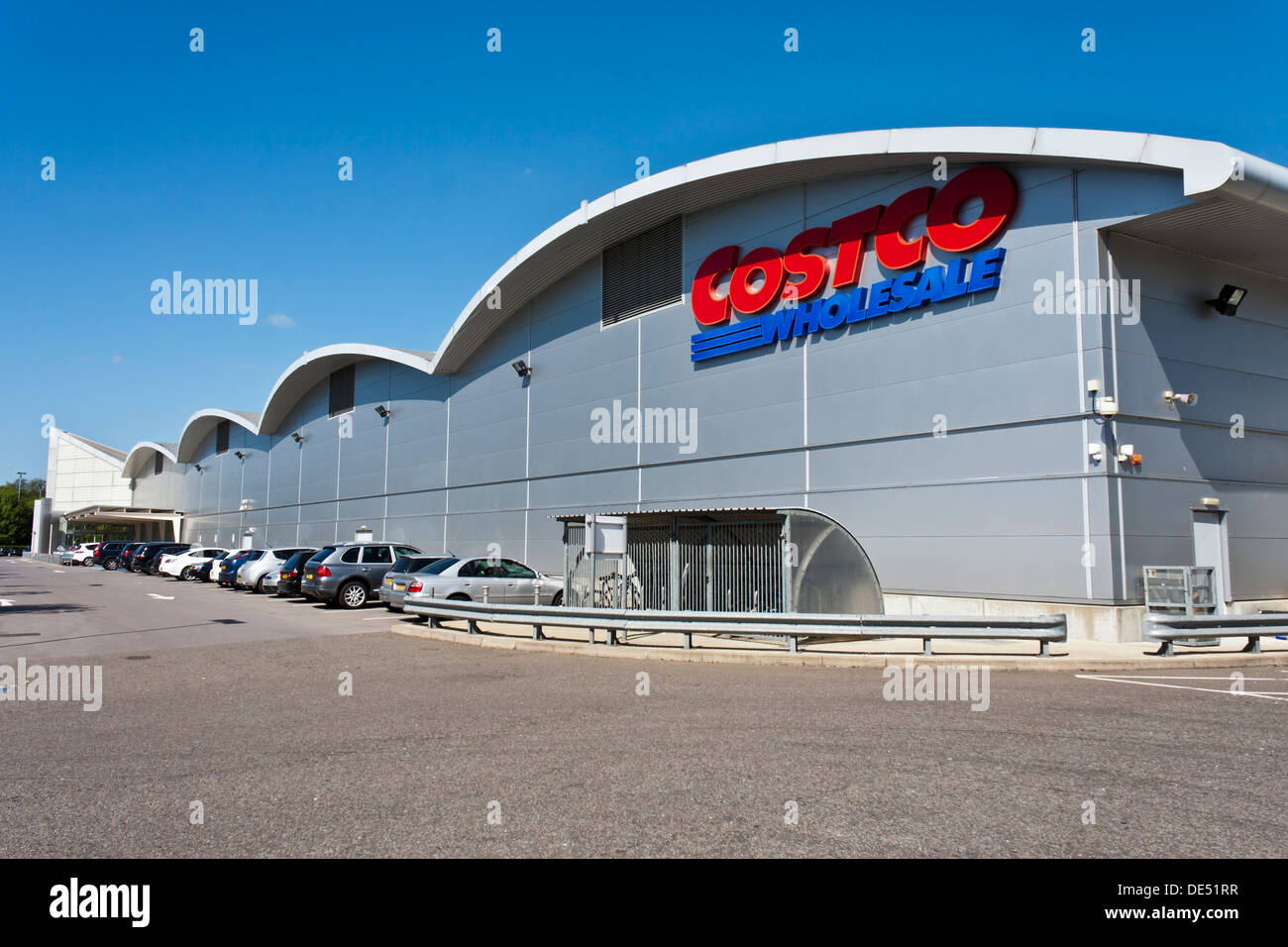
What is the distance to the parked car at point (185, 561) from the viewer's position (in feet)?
125

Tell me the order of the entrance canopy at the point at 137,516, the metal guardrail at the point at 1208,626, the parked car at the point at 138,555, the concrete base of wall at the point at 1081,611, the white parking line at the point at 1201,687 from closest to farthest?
the white parking line at the point at 1201,687, the metal guardrail at the point at 1208,626, the concrete base of wall at the point at 1081,611, the parked car at the point at 138,555, the entrance canopy at the point at 137,516

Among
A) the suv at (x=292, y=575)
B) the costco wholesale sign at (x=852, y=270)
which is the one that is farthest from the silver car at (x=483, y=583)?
the costco wholesale sign at (x=852, y=270)

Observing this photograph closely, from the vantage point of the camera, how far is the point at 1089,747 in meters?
A: 6.83

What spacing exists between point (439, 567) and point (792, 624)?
880cm

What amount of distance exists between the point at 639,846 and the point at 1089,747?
13.8 ft

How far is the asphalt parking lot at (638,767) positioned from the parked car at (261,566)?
17281mm

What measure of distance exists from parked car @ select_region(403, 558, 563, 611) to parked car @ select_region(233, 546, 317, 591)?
1102 cm

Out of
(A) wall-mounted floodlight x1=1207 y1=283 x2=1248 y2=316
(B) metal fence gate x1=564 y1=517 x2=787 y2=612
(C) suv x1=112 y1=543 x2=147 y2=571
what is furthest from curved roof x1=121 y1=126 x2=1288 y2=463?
(C) suv x1=112 y1=543 x2=147 y2=571

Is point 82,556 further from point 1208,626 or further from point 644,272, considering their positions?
point 1208,626

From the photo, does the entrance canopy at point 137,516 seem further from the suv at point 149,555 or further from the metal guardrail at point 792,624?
the metal guardrail at point 792,624

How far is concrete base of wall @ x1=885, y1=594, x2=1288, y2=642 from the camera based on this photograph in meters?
14.3

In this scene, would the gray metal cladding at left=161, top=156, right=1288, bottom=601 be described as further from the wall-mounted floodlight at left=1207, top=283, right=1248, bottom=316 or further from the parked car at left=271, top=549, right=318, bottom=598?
the parked car at left=271, top=549, right=318, bottom=598
